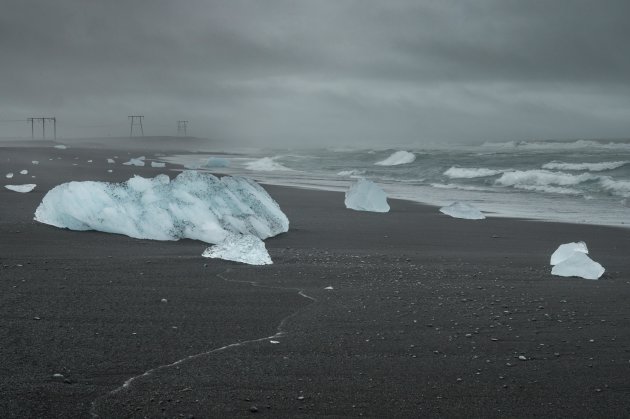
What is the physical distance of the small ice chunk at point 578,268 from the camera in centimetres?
530

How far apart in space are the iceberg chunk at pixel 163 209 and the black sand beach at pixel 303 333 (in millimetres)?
264

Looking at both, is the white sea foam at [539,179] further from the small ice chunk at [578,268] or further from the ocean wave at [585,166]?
the small ice chunk at [578,268]

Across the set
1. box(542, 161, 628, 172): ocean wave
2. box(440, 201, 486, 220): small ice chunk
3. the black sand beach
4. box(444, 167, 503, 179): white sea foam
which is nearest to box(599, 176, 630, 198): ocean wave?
box(444, 167, 503, 179): white sea foam

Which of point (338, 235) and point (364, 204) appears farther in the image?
point (364, 204)

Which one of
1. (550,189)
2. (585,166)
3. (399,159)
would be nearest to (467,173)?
(550,189)

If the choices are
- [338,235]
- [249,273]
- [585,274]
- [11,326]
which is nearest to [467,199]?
[338,235]

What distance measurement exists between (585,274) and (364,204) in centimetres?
510

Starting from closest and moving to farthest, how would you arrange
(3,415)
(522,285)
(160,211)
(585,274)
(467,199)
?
(3,415) < (522,285) < (585,274) < (160,211) < (467,199)

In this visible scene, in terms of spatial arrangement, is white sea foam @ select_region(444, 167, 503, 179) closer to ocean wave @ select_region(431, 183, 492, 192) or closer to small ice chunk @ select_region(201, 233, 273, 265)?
ocean wave @ select_region(431, 183, 492, 192)

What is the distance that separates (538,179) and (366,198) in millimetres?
9812

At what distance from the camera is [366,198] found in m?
10.2

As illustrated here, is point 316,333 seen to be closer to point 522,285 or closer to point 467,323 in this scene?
point 467,323

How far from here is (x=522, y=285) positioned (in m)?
4.95

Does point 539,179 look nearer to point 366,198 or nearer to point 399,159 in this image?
point 366,198
